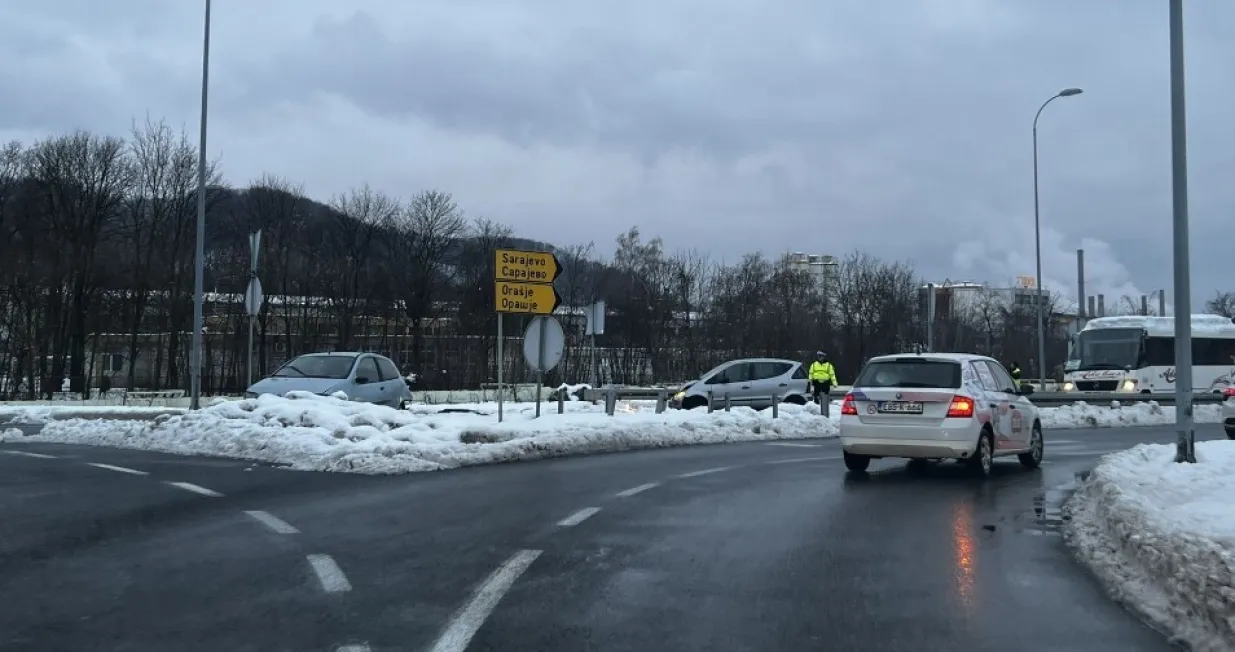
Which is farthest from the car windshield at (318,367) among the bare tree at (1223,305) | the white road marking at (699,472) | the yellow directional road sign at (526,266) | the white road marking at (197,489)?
the bare tree at (1223,305)

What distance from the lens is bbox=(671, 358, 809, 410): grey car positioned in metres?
29.4

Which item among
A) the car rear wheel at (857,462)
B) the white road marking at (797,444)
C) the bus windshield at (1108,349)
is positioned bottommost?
the white road marking at (797,444)

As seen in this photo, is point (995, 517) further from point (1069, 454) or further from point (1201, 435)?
point (1201, 435)

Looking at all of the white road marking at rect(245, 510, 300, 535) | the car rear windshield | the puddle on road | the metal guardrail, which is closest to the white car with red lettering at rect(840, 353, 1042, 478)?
the car rear windshield

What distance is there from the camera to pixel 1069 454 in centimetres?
1894

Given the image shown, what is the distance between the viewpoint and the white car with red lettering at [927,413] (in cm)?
1366

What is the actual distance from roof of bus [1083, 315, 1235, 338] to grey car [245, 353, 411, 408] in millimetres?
30203

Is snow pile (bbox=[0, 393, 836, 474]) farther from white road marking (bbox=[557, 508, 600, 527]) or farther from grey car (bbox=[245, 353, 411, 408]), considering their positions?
white road marking (bbox=[557, 508, 600, 527])

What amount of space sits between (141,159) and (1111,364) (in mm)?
44088

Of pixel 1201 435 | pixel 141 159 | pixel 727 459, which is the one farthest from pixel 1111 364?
pixel 141 159

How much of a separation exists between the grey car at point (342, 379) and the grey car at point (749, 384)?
964 centimetres

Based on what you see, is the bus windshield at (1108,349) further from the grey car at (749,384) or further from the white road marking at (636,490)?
the white road marking at (636,490)

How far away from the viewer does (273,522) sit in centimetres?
946

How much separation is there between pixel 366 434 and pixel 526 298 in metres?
4.54
